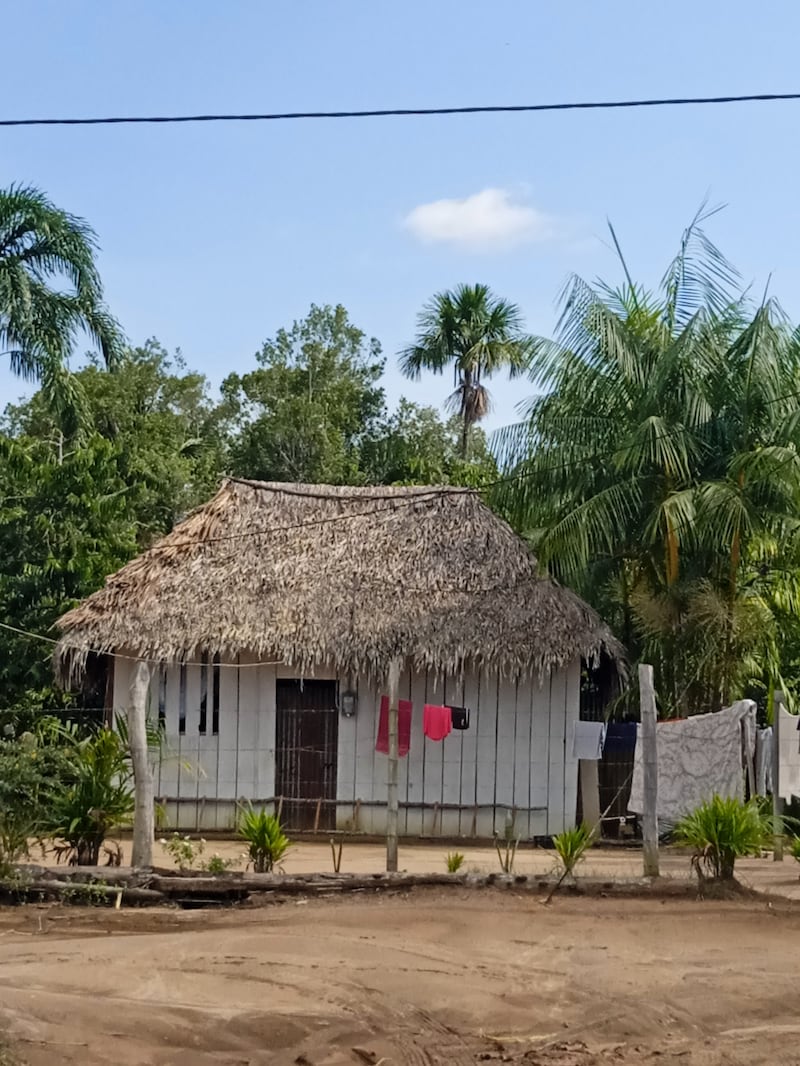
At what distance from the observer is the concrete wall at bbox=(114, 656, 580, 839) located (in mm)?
16562

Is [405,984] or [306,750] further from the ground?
[306,750]

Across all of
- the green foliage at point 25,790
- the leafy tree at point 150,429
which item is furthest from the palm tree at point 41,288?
the green foliage at point 25,790

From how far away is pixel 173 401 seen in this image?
37.0 meters

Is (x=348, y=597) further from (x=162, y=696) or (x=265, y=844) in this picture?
(x=265, y=844)

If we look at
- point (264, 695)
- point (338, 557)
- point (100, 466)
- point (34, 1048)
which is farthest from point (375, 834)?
point (34, 1048)

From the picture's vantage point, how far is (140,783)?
438 inches

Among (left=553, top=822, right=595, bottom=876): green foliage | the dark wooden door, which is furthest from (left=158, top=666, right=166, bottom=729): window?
(left=553, top=822, right=595, bottom=876): green foliage

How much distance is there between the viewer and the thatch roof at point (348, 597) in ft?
52.8

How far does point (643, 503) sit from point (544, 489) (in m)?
1.28

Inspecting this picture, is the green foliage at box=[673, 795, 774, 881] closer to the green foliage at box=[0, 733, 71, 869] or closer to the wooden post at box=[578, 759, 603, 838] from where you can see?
the green foliage at box=[0, 733, 71, 869]

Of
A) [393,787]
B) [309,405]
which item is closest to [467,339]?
[309,405]

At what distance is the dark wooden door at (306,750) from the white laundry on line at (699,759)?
4.12 meters

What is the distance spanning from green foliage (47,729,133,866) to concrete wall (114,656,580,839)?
15.4ft

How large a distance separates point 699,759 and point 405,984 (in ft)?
21.1
